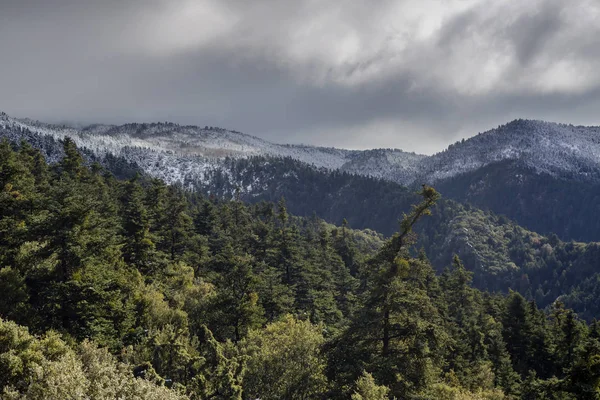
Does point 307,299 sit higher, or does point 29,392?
point 29,392

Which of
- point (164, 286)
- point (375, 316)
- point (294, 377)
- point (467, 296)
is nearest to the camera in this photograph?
point (375, 316)

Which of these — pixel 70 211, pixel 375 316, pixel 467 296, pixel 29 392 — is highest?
pixel 70 211

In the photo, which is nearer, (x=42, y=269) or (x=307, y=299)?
(x=42, y=269)

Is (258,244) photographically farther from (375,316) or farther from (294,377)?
(375,316)

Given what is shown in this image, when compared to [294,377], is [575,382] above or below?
above

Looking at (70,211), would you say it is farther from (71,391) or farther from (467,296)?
(467,296)

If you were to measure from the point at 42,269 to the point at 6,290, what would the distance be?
8.72 feet

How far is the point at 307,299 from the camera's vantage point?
2468 inches

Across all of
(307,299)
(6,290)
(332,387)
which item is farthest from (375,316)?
(307,299)

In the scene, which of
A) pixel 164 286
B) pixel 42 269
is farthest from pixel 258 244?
pixel 42 269

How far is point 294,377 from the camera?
33500 mm

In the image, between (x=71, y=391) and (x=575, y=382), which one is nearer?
(x=71, y=391)

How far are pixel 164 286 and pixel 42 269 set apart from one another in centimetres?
1861

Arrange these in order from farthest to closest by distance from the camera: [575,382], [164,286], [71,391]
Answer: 1. [164,286]
2. [575,382]
3. [71,391]
